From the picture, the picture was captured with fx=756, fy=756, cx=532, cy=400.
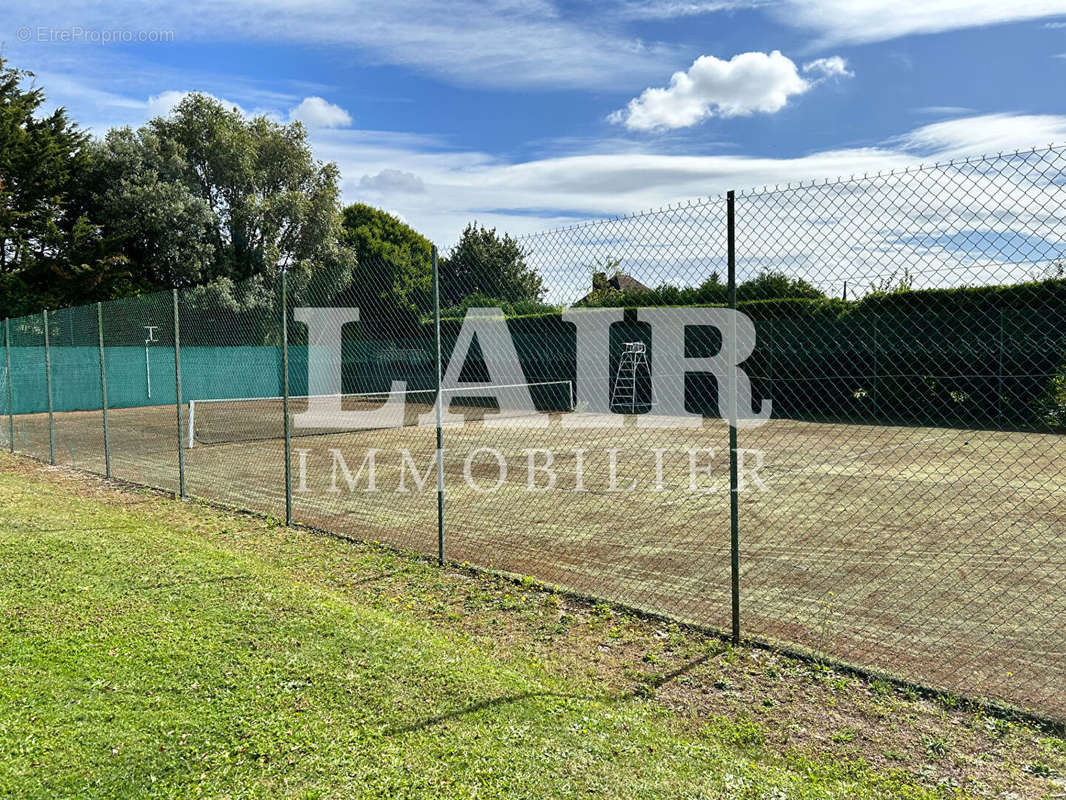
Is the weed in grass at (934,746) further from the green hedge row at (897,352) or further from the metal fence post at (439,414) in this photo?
the green hedge row at (897,352)

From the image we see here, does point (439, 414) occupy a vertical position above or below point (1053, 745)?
above

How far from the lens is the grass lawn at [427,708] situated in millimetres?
2850

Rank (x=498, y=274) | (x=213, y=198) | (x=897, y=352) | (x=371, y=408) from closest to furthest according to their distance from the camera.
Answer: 1. (x=498, y=274)
2. (x=897, y=352)
3. (x=371, y=408)
4. (x=213, y=198)

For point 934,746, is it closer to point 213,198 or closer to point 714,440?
point 714,440

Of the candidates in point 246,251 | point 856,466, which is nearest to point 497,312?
point 856,466

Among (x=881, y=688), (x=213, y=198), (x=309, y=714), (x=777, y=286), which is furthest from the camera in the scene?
(x=213, y=198)

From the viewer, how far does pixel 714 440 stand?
1501cm

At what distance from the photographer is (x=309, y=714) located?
334 cm

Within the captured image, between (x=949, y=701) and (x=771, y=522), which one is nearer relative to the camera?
(x=949, y=701)

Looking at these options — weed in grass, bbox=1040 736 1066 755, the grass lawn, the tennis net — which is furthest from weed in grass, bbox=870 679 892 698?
the tennis net

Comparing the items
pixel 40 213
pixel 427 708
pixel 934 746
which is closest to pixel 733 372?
pixel 934 746

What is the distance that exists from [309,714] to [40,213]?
1290 inches

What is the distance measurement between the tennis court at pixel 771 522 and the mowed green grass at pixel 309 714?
1395 mm

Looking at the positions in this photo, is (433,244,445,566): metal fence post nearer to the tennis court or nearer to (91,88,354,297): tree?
the tennis court
